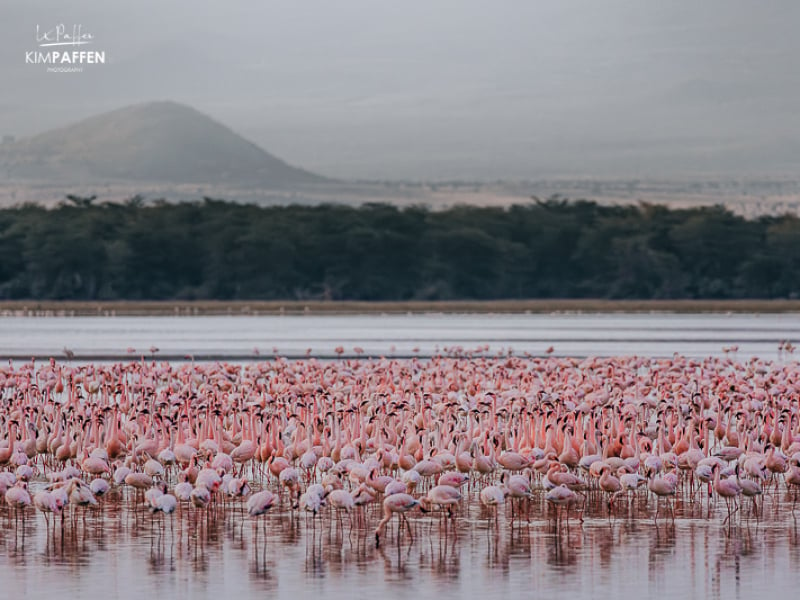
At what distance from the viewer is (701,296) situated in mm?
129750

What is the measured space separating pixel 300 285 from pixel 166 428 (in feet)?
363

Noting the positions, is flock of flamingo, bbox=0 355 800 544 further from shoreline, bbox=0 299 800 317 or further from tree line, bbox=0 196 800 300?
tree line, bbox=0 196 800 300

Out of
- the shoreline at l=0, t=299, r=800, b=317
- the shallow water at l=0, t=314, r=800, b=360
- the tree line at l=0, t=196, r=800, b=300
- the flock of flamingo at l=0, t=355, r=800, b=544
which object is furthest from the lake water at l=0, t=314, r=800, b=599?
the tree line at l=0, t=196, r=800, b=300

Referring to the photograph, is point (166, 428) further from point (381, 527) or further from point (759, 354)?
point (759, 354)

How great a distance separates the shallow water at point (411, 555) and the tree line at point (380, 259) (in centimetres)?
11153

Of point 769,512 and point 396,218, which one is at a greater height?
point 396,218

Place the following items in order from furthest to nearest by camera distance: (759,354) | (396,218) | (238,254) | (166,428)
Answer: (396,218)
(238,254)
(759,354)
(166,428)

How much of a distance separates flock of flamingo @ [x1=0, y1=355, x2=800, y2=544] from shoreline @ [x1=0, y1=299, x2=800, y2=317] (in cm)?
7530

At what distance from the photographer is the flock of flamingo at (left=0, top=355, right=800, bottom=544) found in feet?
53.9

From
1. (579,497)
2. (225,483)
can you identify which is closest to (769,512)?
(579,497)

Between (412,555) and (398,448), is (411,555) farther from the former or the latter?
(398,448)

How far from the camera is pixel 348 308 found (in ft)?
366

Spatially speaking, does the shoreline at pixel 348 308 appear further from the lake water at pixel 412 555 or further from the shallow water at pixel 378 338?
the lake water at pixel 412 555

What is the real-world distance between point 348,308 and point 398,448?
92.0 metres
